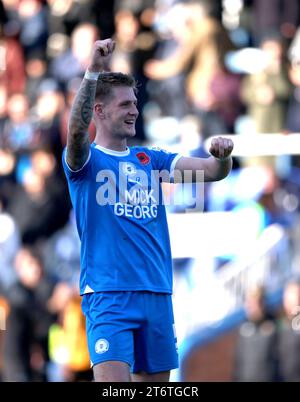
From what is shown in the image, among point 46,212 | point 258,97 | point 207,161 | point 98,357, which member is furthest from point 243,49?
point 98,357

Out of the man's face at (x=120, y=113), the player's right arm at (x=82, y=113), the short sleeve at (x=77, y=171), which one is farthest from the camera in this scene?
the man's face at (x=120, y=113)

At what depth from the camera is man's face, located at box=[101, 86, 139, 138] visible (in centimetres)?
605

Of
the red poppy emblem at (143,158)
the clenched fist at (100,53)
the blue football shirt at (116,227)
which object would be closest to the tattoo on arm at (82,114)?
the clenched fist at (100,53)

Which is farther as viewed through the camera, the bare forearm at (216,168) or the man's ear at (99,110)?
the man's ear at (99,110)

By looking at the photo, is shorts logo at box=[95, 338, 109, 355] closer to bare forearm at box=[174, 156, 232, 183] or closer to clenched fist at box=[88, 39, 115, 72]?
bare forearm at box=[174, 156, 232, 183]

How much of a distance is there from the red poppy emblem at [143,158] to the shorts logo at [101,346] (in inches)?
42.3

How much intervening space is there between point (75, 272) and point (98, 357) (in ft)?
20.8

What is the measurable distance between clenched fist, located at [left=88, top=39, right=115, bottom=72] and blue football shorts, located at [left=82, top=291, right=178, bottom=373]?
125cm

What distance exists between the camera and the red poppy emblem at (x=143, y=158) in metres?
6.20

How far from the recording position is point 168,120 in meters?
11.7

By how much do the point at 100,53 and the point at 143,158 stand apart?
0.86m

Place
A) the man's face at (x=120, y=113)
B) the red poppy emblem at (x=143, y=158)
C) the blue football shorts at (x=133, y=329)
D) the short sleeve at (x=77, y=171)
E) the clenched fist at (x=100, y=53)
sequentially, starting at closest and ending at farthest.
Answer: the clenched fist at (x=100, y=53) < the blue football shorts at (x=133, y=329) < the short sleeve at (x=77, y=171) < the man's face at (x=120, y=113) < the red poppy emblem at (x=143, y=158)

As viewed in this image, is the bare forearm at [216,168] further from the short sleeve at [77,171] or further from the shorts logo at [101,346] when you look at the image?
the shorts logo at [101,346]

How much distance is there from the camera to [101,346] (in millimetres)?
5793
